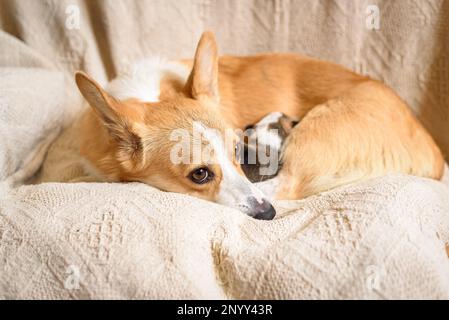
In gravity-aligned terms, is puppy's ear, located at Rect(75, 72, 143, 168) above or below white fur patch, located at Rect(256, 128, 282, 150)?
above

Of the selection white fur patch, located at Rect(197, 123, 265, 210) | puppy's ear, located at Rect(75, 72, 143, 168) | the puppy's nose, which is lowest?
the puppy's nose

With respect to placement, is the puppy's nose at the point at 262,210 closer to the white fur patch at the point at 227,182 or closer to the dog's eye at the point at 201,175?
the white fur patch at the point at 227,182

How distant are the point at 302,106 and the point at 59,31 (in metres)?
1.28

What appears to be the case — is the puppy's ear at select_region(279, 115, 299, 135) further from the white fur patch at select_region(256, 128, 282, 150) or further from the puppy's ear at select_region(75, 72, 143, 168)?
the puppy's ear at select_region(75, 72, 143, 168)

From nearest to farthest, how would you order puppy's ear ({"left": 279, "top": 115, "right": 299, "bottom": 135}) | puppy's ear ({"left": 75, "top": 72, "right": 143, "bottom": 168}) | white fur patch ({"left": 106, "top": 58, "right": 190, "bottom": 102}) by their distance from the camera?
puppy's ear ({"left": 75, "top": 72, "right": 143, "bottom": 168})
white fur patch ({"left": 106, "top": 58, "right": 190, "bottom": 102})
puppy's ear ({"left": 279, "top": 115, "right": 299, "bottom": 135})

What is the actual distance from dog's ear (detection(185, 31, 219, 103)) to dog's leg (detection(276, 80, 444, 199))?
409 mm

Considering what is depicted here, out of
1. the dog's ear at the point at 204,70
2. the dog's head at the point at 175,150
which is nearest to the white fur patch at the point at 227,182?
the dog's head at the point at 175,150

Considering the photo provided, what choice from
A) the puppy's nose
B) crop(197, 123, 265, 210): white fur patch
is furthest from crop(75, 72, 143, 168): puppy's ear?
the puppy's nose

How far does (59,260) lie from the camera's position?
123cm

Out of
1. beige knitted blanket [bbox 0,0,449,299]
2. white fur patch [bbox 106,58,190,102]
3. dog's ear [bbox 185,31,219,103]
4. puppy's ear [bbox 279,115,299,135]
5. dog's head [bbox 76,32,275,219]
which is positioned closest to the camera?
beige knitted blanket [bbox 0,0,449,299]

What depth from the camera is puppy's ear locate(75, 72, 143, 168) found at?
142 cm

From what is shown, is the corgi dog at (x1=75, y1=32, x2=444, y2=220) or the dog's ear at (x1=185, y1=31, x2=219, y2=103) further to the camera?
the dog's ear at (x1=185, y1=31, x2=219, y2=103)

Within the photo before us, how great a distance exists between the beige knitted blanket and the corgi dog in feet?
0.41
